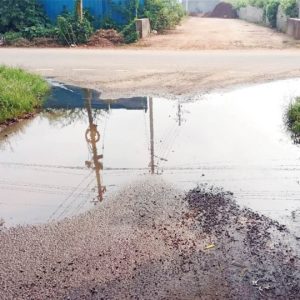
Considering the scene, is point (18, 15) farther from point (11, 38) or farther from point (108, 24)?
point (108, 24)

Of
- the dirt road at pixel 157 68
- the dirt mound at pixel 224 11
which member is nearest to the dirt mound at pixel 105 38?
the dirt road at pixel 157 68

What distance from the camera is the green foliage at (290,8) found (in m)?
23.8

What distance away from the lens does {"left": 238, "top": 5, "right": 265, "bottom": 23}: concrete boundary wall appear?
114ft

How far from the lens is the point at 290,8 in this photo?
24.2m

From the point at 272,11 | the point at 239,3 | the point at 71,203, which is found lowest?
the point at 71,203

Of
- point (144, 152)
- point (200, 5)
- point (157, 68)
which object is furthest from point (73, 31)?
point (200, 5)

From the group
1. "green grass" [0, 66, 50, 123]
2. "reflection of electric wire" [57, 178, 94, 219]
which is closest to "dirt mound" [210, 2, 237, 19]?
"green grass" [0, 66, 50, 123]

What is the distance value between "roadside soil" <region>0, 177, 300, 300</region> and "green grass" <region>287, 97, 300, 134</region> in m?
3.32

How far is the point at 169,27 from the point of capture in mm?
27281

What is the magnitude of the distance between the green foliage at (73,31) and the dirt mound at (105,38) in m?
0.37

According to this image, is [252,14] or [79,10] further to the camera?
[252,14]

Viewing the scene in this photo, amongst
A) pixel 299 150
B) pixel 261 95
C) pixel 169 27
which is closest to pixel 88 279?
pixel 299 150

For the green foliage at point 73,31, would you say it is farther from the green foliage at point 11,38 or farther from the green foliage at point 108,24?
Result: the green foliage at point 11,38

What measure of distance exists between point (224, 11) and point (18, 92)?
154 feet
